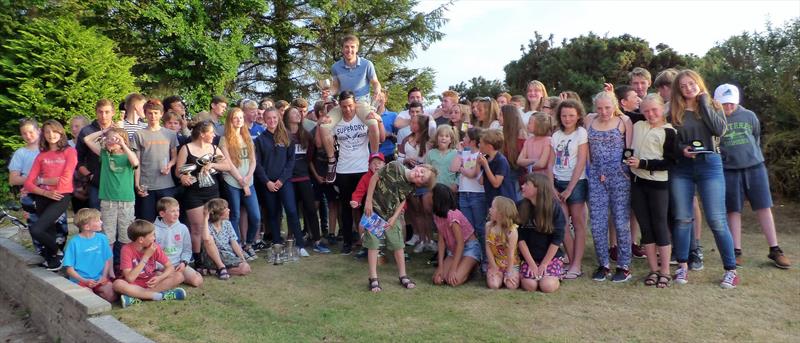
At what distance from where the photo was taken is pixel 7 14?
38.4 feet

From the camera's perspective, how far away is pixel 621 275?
5410mm

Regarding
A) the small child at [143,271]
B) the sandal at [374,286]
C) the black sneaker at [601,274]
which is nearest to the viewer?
the small child at [143,271]

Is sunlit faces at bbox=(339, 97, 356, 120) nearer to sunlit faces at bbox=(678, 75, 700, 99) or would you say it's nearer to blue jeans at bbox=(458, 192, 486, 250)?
blue jeans at bbox=(458, 192, 486, 250)

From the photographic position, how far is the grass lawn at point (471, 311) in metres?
4.20

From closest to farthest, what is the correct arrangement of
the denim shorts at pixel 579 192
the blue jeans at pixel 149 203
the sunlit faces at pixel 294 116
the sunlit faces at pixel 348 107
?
the denim shorts at pixel 579 192
the blue jeans at pixel 149 203
the sunlit faces at pixel 348 107
the sunlit faces at pixel 294 116

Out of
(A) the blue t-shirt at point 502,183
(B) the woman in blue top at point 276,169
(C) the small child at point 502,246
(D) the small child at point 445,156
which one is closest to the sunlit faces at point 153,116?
(B) the woman in blue top at point 276,169

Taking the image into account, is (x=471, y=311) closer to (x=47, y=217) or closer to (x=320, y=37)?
(x=47, y=217)

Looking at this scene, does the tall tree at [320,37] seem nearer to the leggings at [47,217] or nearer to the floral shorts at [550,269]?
the leggings at [47,217]

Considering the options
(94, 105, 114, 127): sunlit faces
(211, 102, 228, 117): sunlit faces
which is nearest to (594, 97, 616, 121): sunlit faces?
(211, 102, 228, 117): sunlit faces

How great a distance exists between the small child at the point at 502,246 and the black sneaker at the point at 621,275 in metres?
0.96

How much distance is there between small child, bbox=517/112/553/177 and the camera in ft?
18.7

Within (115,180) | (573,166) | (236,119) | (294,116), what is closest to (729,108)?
(573,166)

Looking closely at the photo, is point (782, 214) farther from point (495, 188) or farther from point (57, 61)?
point (57, 61)

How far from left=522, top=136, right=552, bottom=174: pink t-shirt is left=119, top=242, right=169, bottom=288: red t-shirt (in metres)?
3.71
